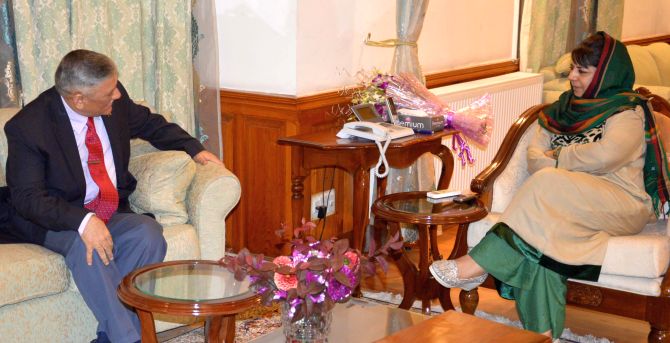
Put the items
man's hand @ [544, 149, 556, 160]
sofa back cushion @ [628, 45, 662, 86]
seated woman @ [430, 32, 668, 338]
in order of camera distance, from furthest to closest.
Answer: sofa back cushion @ [628, 45, 662, 86]
man's hand @ [544, 149, 556, 160]
seated woman @ [430, 32, 668, 338]

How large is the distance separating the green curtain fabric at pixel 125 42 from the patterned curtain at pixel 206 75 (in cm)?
8

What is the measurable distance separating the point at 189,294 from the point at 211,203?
944mm

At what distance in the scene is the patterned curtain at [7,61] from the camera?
12.2ft

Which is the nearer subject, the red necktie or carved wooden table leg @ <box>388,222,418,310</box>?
the red necktie

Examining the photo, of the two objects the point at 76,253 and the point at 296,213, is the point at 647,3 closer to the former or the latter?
the point at 296,213

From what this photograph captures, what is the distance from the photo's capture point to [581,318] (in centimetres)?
404

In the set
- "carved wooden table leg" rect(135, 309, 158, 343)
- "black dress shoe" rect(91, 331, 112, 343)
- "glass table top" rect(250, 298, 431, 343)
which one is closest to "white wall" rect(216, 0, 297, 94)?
"black dress shoe" rect(91, 331, 112, 343)

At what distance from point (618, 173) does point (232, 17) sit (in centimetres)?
206

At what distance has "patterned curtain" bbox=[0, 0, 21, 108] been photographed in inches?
146

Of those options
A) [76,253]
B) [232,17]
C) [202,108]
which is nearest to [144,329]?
[76,253]

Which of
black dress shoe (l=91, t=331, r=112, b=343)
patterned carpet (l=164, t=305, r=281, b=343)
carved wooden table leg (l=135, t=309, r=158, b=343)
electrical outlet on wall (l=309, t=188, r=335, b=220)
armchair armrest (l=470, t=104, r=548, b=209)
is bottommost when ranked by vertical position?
patterned carpet (l=164, t=305, r=281, b=343)

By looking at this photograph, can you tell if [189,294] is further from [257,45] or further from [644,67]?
[644,67]

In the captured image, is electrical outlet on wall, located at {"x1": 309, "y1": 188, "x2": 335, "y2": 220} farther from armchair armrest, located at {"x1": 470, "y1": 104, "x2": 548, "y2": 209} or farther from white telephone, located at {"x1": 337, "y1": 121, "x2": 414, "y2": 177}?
armchair armrest, located at {"x1": 470, "y1": 104, "x2": 548, "y2": 209}

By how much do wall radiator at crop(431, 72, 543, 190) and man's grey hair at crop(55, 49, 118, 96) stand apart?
7.58ft
